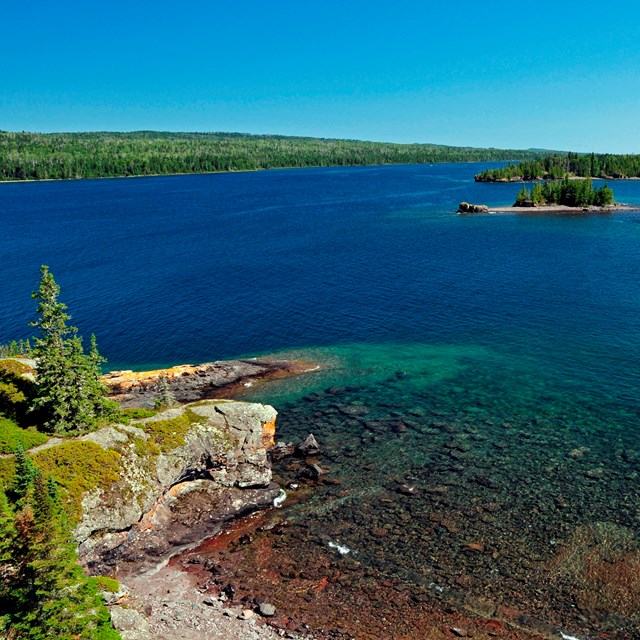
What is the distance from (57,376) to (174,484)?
12.2 m

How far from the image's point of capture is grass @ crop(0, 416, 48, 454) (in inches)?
1398

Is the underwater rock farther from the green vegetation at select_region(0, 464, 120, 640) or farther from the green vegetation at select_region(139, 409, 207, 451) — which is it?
the green vegetation at select_region(0, 464, 120, 640)

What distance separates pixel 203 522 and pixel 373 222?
155679mm

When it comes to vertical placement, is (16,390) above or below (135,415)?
above

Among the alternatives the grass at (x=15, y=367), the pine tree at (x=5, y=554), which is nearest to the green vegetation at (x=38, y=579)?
the pine tree at (x=5, y=554)

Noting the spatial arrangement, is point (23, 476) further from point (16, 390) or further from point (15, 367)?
point (15, 367)

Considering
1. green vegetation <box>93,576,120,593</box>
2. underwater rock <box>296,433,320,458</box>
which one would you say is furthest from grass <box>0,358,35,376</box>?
underwater rock <box>296,433,320,458</box>

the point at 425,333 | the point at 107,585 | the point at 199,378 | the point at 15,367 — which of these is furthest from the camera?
the point at 425,333

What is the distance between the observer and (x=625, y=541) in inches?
1427

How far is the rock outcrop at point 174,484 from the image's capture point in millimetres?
35719

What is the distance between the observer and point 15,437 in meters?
36.3

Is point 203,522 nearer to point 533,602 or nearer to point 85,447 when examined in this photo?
point 85,447

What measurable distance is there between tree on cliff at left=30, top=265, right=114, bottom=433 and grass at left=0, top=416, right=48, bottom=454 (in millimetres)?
1774

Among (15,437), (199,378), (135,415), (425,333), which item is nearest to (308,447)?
(135,415)
